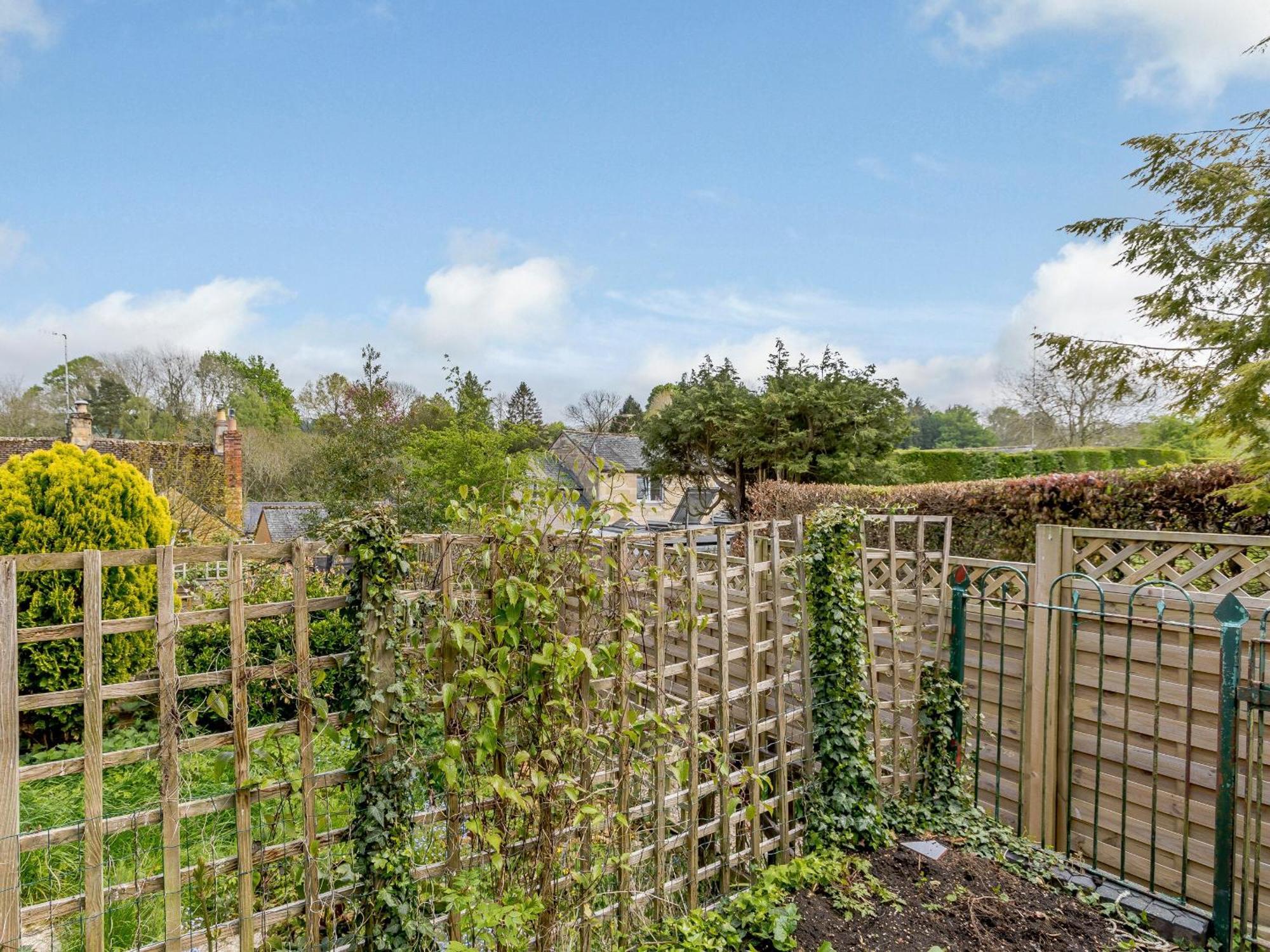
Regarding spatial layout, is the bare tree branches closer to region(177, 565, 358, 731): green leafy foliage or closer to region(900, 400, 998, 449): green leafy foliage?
region(900, 400, 998, 449): green leafy foliage

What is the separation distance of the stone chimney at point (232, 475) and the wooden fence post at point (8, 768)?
1670cm

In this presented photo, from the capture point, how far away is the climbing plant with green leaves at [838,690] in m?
2.99

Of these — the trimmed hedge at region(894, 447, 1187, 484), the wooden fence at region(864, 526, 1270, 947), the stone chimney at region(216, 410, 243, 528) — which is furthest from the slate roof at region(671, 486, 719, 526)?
the wooden fence at region(864, 526, 1270, 947)

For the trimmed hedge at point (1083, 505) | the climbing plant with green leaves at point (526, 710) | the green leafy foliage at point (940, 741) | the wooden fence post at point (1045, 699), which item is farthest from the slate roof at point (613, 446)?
the climbing plant with green leaves at point (526, 710)

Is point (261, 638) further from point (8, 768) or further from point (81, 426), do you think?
point (81, 426)

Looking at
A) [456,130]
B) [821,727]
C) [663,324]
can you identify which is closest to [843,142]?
[456,130]

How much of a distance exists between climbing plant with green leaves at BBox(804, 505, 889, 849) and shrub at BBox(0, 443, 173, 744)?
4.91 meters

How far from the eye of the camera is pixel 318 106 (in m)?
6.77

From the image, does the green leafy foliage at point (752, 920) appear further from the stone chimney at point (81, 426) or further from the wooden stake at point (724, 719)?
the stone chimney at point (81, 426)

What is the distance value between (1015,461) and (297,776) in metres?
16.9

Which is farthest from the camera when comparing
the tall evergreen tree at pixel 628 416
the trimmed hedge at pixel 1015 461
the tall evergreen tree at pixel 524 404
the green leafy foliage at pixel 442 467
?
the tall evergreen tree at pixel 524 404

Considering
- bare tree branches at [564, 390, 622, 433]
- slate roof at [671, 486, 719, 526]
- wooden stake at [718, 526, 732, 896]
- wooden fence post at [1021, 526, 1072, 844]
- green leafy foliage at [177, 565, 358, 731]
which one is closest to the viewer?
wooden stake at [718, 526, 732, 896]

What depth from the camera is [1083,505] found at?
538 cm

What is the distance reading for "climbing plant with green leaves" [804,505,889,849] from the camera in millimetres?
2990
